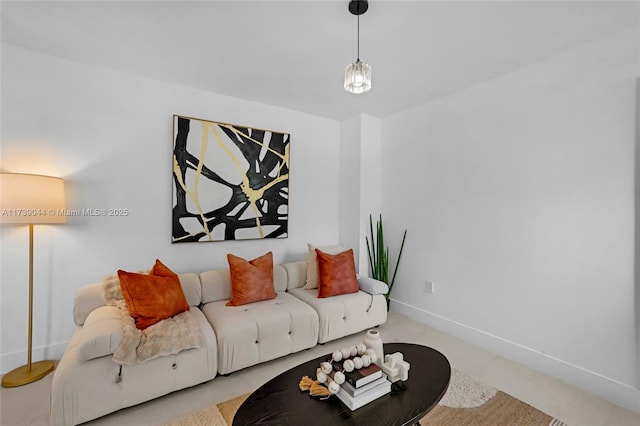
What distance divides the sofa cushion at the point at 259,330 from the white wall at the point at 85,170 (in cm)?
90

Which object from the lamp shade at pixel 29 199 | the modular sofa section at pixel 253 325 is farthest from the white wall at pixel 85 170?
the modular sofa section at pixel 253 325

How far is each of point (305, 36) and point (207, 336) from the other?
2.34 metres

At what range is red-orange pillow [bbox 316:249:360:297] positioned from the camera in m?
3.08

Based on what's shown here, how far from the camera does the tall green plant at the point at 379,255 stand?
380 centimetres

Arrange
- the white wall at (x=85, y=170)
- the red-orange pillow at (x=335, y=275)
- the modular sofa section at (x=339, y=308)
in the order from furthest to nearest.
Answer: the red-orange pillow at (x=335, y=275) → the modular sofa section at (x=339, y=308) → the white wall at (x=85, y=170)

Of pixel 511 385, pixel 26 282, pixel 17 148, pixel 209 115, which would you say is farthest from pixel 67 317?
pixel 511 385

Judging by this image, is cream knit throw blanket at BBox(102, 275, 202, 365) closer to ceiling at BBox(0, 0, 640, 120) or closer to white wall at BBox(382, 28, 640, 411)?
ceiling at BBox(0, 0, 640, 120)

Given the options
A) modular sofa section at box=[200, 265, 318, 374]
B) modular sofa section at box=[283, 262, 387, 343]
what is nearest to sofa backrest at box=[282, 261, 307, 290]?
modular sofa section at box=[283, 262, 387, 343]

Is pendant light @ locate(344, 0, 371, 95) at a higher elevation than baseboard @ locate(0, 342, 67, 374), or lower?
higher

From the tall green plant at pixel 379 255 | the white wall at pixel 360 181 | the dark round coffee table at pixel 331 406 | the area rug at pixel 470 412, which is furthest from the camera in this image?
the white wall at pixel 360 181

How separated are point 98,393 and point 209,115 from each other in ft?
8.49

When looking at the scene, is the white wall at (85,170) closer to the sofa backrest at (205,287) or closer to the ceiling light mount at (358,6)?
the sofa backrest at (205,287)

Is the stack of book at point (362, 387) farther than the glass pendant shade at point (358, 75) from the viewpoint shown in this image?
No

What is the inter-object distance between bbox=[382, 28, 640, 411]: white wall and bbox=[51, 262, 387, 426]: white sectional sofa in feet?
3.26
